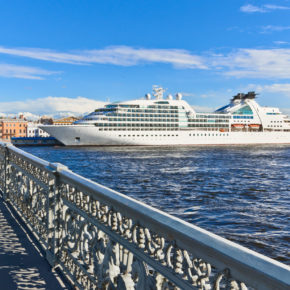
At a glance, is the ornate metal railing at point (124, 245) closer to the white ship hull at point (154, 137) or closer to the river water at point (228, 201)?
the river water at point (228, 201)

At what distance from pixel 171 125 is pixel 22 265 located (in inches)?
2769

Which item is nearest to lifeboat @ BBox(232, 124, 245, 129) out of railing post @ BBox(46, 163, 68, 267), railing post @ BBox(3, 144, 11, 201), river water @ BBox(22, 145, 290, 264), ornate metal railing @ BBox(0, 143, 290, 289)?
river water @ BBox(22, 145, 290, 264)

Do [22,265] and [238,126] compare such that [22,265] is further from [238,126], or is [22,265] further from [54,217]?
[238,126]

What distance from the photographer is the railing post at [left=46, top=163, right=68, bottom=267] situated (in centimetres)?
370

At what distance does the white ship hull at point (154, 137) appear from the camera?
64875 mm

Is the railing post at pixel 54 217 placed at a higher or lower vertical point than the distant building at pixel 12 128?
lower

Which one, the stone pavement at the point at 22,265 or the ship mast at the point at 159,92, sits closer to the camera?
the stone pavement at the point at 22,265

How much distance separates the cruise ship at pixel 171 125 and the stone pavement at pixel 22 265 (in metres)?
60.8

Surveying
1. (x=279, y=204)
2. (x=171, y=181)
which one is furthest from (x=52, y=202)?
(x=171, y=181)

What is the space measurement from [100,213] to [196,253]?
1.27 metres

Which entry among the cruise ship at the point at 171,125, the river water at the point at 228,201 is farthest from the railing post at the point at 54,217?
the cruise ship at the point at 171,125

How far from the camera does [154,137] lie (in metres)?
70.1

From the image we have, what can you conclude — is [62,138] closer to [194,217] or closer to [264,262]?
[194,217]

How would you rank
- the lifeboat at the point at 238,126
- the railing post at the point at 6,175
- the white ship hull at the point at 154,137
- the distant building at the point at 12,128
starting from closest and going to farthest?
the railing post at the point at 6,175 → the white ship hull at the point at 154,137 → the lifeboat at the point at 238,126 → the distant building at the point at 12,128
